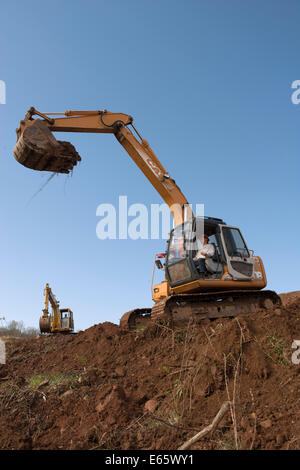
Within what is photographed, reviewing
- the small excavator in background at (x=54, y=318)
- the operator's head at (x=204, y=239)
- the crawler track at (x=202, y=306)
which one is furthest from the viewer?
the small excavator in background at (x=54, y=318)

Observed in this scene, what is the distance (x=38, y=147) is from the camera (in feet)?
28.0

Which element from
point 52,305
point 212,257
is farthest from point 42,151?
point 52,305

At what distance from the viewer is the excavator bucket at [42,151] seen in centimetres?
853

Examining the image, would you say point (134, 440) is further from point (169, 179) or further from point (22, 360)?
point (169, 179)

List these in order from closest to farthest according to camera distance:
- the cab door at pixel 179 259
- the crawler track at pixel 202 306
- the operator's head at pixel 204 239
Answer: the crawler track at pixel 202 306, the cab door at pixel 179 259, the operator's head at pixel 204 239

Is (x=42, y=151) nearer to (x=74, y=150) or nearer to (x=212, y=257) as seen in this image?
(x=74, y=150)

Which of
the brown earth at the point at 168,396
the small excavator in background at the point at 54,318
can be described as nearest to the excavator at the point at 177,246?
the brown earth at the point at 168,396

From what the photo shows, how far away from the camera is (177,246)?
10422mm

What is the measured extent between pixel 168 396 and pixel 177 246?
554 cm

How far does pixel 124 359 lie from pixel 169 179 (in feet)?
18.8

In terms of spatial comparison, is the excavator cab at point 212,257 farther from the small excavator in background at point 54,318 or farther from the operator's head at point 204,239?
the small excavator in background at point 54,318

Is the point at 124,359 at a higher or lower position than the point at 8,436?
higher

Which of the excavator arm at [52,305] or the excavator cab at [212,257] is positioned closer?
the excavator cab at [212,257]

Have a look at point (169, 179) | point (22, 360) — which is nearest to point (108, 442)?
point (22, 360)
